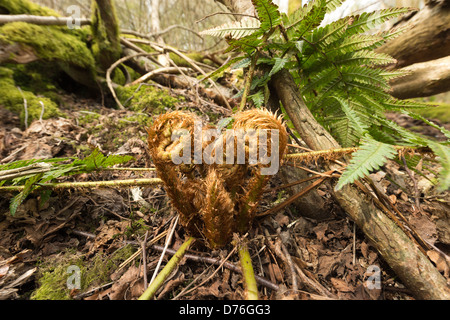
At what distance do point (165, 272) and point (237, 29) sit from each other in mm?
1471

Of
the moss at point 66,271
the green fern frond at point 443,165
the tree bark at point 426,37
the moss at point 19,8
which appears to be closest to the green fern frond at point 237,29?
the green fern frond at point 443,165

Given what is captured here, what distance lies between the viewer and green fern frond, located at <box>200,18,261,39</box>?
4.39 feet

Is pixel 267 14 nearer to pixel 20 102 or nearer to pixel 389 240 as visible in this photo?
pixel 389 240

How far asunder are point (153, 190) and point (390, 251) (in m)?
1.58

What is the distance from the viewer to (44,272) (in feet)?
3.82

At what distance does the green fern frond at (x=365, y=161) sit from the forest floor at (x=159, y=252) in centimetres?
37

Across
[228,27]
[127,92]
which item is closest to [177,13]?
[127,92]

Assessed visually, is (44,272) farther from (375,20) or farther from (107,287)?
(375,20)

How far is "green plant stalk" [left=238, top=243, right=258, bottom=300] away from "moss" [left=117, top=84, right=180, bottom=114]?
2.08 m

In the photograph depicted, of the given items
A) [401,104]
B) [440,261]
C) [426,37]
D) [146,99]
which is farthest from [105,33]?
[426,37]

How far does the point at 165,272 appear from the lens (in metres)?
1.04

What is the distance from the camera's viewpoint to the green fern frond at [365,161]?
0.87 meters

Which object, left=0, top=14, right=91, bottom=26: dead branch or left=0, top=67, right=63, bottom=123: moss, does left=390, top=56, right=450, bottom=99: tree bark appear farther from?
left=0, top=14, right=91, bottom=26: dead branch

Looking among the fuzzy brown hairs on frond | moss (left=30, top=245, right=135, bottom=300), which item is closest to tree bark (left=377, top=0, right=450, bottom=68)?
the fuzzy brown hairs on frond
